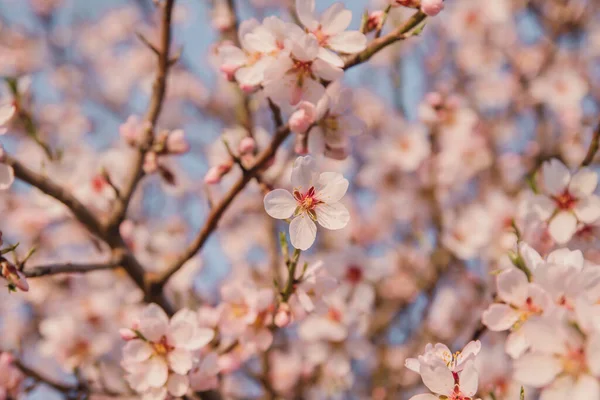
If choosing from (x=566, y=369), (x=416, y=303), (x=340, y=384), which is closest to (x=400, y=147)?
(x=416, y=303)

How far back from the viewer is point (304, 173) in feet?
5.70

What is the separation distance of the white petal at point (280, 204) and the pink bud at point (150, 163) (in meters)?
0.82

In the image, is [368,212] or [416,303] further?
[368,212]

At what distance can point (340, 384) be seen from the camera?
11.0ft

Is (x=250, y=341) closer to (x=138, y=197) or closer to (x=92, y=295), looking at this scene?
(x=92, y=295)

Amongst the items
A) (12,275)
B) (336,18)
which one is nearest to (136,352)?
(12,275)

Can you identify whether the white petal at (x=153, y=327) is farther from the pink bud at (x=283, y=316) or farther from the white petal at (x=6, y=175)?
the white petal at (x=6, y=175)

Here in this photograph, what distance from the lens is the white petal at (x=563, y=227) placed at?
207 centimetres

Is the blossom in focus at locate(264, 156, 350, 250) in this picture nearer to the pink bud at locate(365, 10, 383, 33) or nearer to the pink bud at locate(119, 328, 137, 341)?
the pink bud at locate(365, 10, 383, 33)

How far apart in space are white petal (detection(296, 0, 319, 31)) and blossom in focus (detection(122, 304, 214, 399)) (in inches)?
43.5

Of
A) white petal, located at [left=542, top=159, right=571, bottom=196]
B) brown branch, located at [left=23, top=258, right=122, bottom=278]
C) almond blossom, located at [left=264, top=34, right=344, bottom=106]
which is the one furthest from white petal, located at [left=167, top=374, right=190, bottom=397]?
white petal, located at [left=542, top=159, right=571, bottom=196]

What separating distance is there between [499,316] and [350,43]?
98cm

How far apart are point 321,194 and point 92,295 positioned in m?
2.19

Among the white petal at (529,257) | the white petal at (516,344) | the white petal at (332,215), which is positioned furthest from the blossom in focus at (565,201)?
the white petal at (332,215)
